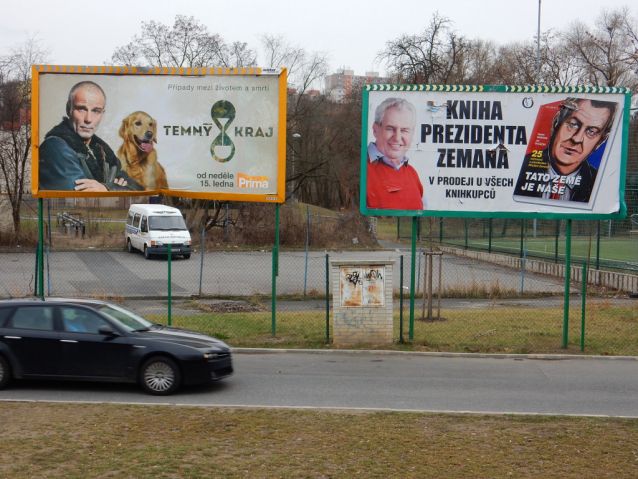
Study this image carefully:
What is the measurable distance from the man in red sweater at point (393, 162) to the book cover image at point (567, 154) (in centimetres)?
214

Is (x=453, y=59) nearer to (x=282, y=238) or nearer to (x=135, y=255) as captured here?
(x=282, y=238)

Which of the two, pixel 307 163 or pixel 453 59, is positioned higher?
pixel 453 59

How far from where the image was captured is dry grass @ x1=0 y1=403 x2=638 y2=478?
620 cm

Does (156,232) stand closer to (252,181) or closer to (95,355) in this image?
(252,181)

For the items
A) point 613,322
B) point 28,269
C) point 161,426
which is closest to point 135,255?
point 28,269

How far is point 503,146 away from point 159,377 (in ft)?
26.4

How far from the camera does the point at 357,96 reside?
167 ft

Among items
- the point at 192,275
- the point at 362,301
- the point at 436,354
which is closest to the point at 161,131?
the point at 362,301

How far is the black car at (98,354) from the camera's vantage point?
9414 mm

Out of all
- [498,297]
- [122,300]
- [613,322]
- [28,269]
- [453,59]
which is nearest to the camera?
[613,322]

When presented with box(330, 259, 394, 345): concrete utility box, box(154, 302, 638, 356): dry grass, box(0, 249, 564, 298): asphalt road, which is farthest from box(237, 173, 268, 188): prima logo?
box(0, 249, 564, 298): asphalt road

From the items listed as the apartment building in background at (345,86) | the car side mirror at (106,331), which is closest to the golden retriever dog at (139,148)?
the car side mirror at (106,331)

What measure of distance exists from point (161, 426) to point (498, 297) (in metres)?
15.1

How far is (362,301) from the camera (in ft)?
43.4
